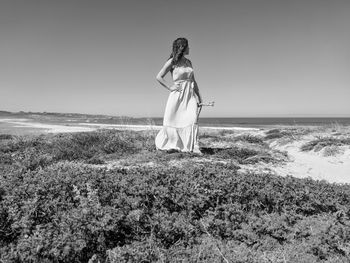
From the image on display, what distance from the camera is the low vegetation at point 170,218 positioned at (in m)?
2.57

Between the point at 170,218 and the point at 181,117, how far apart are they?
5.26m

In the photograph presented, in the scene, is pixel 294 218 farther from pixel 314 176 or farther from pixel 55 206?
pixel 314 176

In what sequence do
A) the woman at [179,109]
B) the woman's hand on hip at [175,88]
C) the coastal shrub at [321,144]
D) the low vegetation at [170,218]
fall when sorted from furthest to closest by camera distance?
1. the coastal shrub at [321,144]
2. the woman's hand on hip at [175,88]
3. the woman at [179,109]
4. the low vegetation at [170,218]

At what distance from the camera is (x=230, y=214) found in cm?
340

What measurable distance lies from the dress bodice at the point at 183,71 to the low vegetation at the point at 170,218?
4.21 metres

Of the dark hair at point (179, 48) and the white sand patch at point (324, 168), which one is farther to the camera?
the dark hair at point (179, 48)

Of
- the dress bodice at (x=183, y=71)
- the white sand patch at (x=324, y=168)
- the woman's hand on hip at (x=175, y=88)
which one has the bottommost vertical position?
the white sand patch at (x=324, y=168)

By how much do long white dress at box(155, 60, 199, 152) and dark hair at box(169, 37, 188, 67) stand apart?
0.27 m

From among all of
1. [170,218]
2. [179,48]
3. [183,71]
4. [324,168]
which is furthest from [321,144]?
[170,218]

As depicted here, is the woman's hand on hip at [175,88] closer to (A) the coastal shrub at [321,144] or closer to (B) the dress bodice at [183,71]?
(B) the dress bodice at [183,71]

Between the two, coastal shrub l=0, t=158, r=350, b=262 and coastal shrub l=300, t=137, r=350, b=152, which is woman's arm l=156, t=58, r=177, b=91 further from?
coastal shrub l=300, t=137, r=350, b=152

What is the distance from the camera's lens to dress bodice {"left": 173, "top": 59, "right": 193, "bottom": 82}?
806 cm

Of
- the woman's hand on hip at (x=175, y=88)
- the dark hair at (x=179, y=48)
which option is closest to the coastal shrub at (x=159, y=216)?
the woman's hand on hip at (x=175, y=88)

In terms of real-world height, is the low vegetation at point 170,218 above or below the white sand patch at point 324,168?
above
